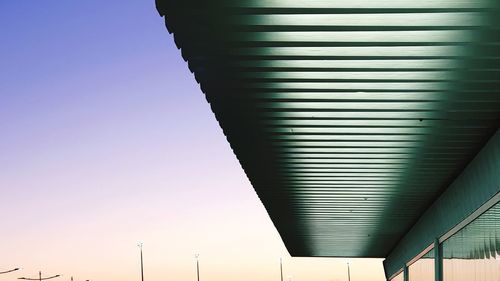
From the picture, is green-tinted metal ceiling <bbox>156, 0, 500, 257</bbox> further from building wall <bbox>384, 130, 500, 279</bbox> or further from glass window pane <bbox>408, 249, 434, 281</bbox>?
glass window pane <bbox>408, 249, 434, 281</bbox>

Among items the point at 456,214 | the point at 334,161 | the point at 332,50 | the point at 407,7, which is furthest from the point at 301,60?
the point at 456,214

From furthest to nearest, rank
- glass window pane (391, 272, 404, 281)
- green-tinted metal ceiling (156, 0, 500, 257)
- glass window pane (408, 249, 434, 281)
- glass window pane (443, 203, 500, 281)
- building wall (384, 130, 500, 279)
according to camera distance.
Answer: glass window pane (391, 272, 404, 281) → glass window pane (408, 249, 434, 281) → glass window pane (443, 203, 500, 281) → building wall (384, 130, 500, 279) → green-tinted metal ceiling (156, 0, 500, 257)

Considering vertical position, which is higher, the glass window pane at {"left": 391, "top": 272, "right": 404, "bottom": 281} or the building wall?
the building wall

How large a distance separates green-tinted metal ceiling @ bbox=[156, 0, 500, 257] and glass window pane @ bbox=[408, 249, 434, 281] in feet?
18.5

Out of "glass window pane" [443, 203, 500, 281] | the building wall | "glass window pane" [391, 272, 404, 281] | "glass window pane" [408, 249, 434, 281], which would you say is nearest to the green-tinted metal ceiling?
the building wall

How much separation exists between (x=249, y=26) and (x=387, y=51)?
177 cm

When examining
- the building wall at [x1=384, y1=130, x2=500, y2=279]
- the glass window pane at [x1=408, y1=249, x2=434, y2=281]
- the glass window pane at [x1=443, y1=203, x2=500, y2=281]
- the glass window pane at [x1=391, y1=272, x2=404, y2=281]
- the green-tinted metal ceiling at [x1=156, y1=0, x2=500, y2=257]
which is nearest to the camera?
the green-tinted metal ceiling at [x1=156, y1=0, x2=500, y2=257]

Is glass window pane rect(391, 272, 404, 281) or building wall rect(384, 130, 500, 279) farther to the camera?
glass window pane rect(391, 272, 404, 281)

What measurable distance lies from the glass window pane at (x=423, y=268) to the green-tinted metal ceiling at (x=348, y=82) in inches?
222

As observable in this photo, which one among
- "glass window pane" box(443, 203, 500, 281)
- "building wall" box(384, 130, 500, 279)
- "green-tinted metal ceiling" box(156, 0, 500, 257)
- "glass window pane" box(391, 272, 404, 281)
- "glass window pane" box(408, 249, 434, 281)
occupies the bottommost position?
"glass window pane" box(391, 272, 404, 281)

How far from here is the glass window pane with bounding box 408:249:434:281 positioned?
2416cm

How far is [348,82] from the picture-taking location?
35.6 feet

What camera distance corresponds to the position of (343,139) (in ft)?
47.0

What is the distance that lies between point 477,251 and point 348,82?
7271 millimetres
